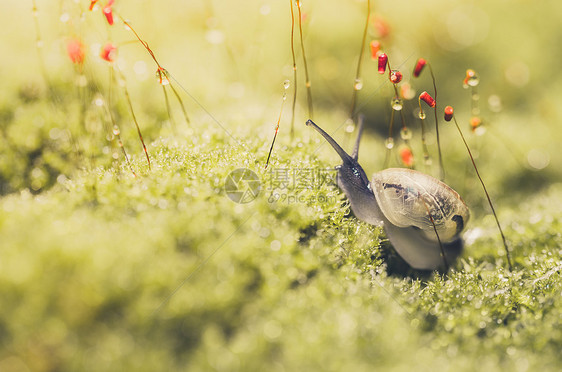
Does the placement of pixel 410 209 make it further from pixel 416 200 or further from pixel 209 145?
pixel 209 145

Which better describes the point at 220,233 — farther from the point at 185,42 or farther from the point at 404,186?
the point at 185,42

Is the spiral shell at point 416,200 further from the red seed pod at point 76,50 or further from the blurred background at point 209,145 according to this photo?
the red seed pod at point 76,50

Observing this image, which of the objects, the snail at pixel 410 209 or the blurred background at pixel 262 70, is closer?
the snail at pixel 410 209

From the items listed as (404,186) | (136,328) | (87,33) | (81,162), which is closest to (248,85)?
(87,33)

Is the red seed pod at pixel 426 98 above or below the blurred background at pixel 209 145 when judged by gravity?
above

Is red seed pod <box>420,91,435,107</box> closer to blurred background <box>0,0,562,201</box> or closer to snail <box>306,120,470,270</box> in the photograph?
snail <box>306,120,470,270</box>

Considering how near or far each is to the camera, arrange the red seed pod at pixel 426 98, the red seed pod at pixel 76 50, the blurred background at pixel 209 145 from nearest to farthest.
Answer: the blurred background at pixel 209 145, the red seed pod at pixel 426 98, the red seed pod at pixel 76 50

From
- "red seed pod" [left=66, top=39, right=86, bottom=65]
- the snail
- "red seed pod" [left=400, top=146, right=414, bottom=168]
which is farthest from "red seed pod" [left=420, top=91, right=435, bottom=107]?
"red seed pod" [left=66, top=39, right=86, bottom=65]

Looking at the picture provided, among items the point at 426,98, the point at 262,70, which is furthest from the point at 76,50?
the point at 426,98

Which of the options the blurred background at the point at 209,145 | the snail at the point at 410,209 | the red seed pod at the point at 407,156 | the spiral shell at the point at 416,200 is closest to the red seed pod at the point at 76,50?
the blurred background at the point at 209,145
